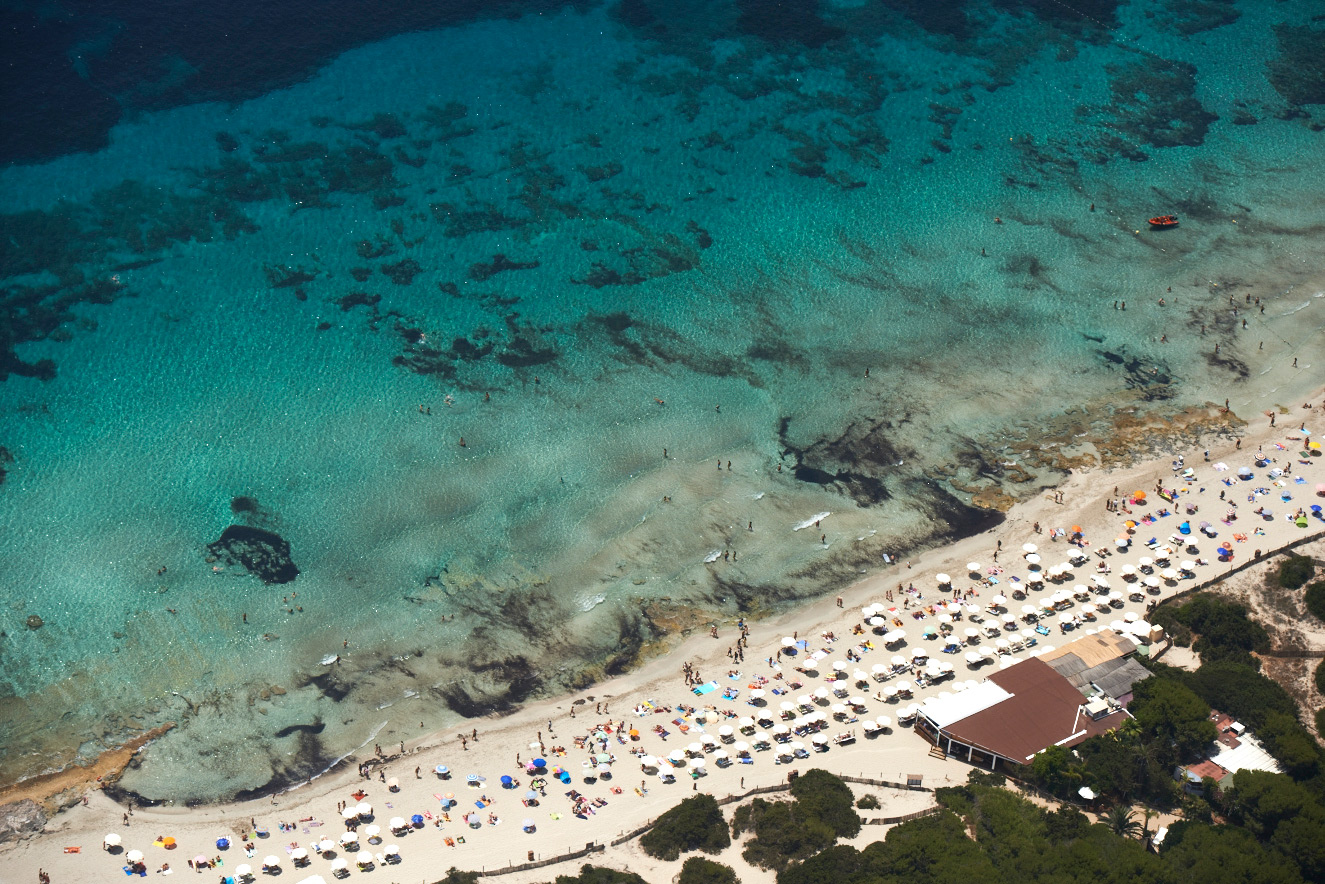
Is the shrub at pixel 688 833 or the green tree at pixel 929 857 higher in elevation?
the green tree at pixel 929 857

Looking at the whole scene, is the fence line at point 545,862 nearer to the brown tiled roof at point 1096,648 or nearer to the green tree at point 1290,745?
the brown tiled roof at point 1096,648

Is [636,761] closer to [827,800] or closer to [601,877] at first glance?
[601,877]

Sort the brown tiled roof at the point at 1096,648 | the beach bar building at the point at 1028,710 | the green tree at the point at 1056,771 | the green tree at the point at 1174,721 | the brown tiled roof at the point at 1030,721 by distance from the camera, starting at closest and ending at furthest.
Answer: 1. the green tree at the point at 1056,771
2. the green tree at the point at 1174,721
3. the brown tiled roof at the point at 1030,721
4. the beach bar building at the point at 1028,710
5. the brown tiled roof at the point at 1096,648

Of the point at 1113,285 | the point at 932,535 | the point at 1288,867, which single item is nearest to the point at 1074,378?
the point at 1113,285

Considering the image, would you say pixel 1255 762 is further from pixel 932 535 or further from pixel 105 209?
pixel 105 209

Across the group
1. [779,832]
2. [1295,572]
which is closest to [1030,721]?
[779,832]

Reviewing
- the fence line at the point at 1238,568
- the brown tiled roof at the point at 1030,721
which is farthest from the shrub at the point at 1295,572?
the brown tiled roof at the point at 1030,721

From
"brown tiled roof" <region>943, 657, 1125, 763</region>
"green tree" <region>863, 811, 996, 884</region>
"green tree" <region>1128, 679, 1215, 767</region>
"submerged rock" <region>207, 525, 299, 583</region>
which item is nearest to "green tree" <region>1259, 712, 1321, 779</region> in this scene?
"green tree" <region>1128, 679, 1215, 767</region>
